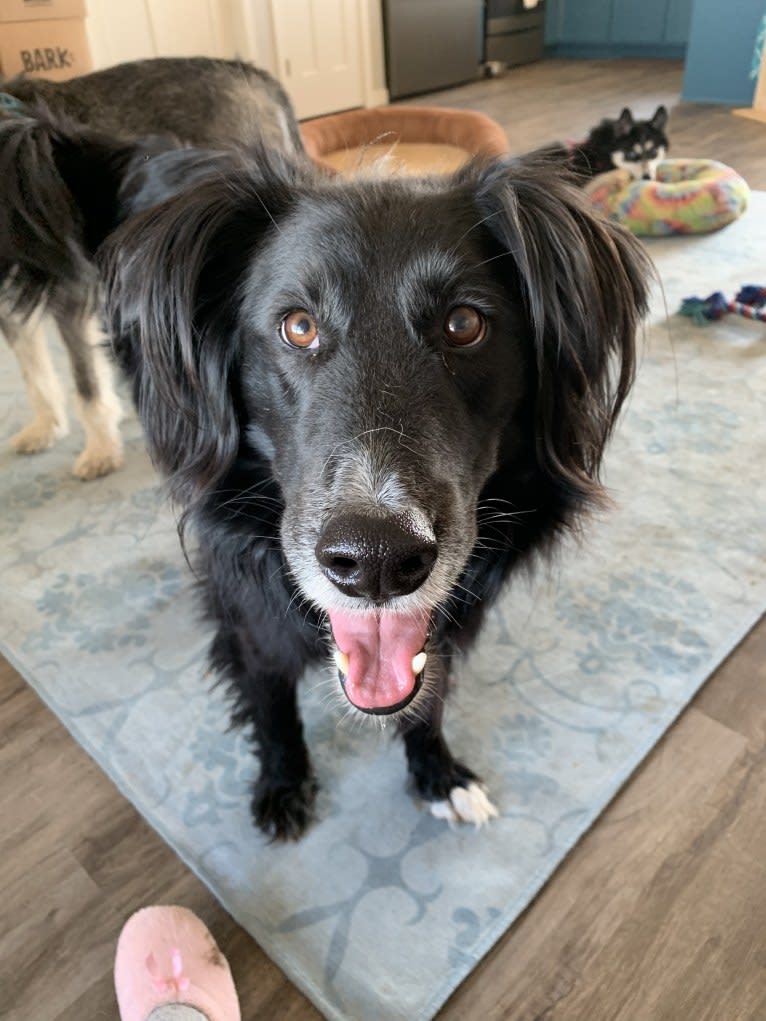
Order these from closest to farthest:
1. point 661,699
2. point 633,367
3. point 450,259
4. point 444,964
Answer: point 450,259
point 633,367
point 444,964
point 661,699

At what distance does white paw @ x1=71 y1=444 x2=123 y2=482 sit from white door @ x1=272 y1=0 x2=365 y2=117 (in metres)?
3.86

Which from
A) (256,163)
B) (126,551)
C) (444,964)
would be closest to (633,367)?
(256,163)

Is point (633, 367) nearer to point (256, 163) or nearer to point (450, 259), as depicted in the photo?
point (450, 259)

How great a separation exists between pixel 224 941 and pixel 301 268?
105 cm

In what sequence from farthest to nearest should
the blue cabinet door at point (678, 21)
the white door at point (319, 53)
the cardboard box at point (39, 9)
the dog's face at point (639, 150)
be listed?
the blue cabinet door at point (678, 21), the white door at point (319, 53), the dog's face at point (639, 150), the cardboard box at point (39, 9)

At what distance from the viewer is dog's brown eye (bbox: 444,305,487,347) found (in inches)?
38.8

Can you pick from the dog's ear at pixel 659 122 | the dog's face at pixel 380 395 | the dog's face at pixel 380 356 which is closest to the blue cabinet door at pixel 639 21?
the dog's ear at pixel 659 122

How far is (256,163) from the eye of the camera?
1135 mm

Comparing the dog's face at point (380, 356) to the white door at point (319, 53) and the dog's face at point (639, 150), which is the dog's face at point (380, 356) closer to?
the dog's face at point (639, 150)

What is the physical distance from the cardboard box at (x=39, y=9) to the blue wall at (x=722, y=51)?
427cm

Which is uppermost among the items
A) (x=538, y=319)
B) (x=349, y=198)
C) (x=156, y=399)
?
(x=349, y=198)

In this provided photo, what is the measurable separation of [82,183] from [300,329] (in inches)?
39.1

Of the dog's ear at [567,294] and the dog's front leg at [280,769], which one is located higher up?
the dog's ear at [567,294]

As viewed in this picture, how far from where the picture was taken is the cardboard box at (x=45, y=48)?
3334mm
